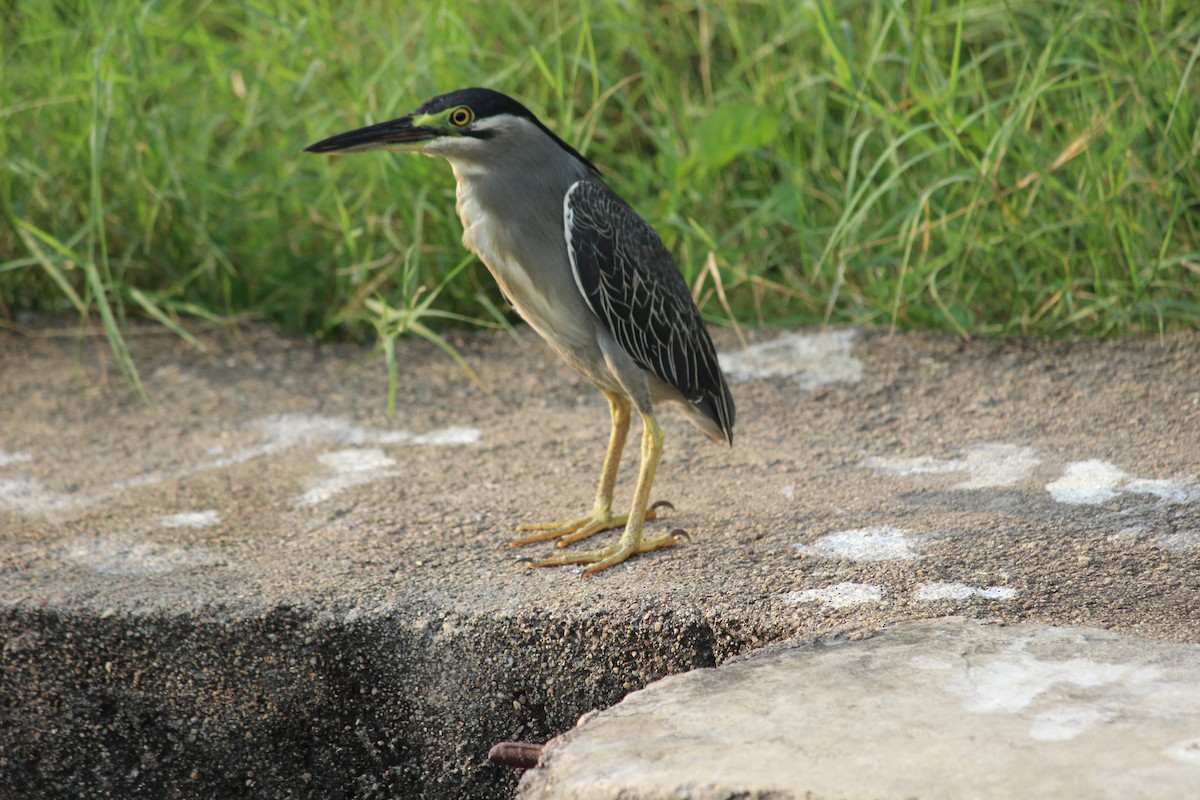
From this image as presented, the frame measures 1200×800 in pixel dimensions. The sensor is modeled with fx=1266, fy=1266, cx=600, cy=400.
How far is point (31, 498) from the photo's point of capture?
3.36 metres

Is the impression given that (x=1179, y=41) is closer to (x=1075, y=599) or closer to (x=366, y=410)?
(x=1075, y=599)

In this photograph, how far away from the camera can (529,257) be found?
9.25 ft

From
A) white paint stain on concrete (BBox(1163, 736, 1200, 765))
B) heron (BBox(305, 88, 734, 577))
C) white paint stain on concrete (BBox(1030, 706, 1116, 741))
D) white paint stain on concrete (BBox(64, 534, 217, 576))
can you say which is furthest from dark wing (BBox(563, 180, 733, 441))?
white paint stain on concrete (BBox(1163, 736, 1200, 765))

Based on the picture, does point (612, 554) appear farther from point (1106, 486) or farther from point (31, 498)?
point (31, 498)

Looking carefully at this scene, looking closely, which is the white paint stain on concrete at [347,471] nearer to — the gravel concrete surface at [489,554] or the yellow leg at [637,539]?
the gravel concrete surface at [489,554]

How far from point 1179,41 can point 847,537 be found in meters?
2.35

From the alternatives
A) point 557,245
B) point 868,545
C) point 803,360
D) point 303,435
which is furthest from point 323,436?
point 868,545

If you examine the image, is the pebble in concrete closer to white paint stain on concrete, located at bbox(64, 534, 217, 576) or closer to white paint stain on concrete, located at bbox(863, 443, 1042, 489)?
white paint stain on concrete, located at bbox(863, 443, 1042, 489)

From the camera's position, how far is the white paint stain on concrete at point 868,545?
2643 millimetres

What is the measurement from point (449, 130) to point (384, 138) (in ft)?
0.46

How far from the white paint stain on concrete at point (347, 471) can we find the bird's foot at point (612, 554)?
0.75m

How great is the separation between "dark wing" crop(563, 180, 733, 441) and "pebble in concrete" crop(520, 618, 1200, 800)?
0.95 metres

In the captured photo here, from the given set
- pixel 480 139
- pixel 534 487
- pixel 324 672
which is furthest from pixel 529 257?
pixel 324 672

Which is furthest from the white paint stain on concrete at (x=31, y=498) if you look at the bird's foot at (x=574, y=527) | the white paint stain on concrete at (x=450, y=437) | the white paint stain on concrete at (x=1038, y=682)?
the white paint stain on concrete at (x=1038, y=682)
